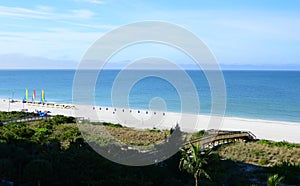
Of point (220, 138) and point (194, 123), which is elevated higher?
point (194, 123)

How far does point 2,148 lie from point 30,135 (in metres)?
8.85

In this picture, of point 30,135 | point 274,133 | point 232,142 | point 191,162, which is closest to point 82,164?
point 191,162

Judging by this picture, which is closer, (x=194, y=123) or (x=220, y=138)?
(x=220, y=138)

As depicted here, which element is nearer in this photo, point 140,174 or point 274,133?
point 140,174

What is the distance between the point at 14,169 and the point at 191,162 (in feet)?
21.6

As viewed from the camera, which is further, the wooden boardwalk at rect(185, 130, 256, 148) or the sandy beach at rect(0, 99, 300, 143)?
the sandy beach at rect(0, 99, 300, 143)

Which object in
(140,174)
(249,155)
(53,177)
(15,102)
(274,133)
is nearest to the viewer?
(53,177)

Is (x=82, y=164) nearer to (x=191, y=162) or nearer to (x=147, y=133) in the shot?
Answer: (x=191, y=162)

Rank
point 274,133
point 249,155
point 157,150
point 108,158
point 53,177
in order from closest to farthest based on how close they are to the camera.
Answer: point 53,177
point 108,158
point 157,150
point 249,155
point 274,133

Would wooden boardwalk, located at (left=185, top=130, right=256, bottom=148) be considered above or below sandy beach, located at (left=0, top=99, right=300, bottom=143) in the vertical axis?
below

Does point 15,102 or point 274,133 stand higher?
point 15,102

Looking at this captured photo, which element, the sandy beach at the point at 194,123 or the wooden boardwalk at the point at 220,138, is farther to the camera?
the sandy beach at the point at 194,123

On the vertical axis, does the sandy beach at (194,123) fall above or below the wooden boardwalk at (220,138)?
above

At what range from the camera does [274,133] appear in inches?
1325
